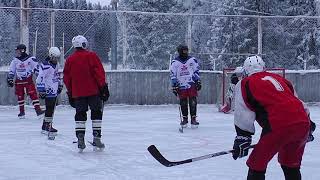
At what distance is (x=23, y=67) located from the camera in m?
12.1

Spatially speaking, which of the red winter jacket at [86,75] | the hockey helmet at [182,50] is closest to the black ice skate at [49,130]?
the red winter jacket at [86,75]

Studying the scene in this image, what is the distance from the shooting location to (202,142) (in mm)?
8977

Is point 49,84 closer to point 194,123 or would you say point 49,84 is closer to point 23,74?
point 194,123

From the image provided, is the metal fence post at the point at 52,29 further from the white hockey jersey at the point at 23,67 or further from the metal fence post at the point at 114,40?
the white hockey jersey at the point at 23,67

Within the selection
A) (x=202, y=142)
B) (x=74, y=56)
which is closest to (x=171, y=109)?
(x=202, y=142)


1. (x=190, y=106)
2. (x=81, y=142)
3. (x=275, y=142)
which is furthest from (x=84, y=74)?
(x=275, y=142)

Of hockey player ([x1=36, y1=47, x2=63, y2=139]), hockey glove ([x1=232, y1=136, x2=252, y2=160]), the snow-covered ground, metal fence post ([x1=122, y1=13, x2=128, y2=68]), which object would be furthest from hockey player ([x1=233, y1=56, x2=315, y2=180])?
metal fence post ([x1=122, y1=13, x2=128, y2=68])

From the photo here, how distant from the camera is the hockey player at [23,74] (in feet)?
39.5

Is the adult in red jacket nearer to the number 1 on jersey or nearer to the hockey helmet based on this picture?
the hockey helmet

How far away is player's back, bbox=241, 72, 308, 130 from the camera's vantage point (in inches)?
176

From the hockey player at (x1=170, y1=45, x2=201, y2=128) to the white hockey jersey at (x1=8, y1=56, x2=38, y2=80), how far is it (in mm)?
3133

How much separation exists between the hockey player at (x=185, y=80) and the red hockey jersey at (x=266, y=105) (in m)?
5.74

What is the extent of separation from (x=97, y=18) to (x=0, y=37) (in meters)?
2.37

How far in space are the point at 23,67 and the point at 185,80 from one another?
3.49 m
